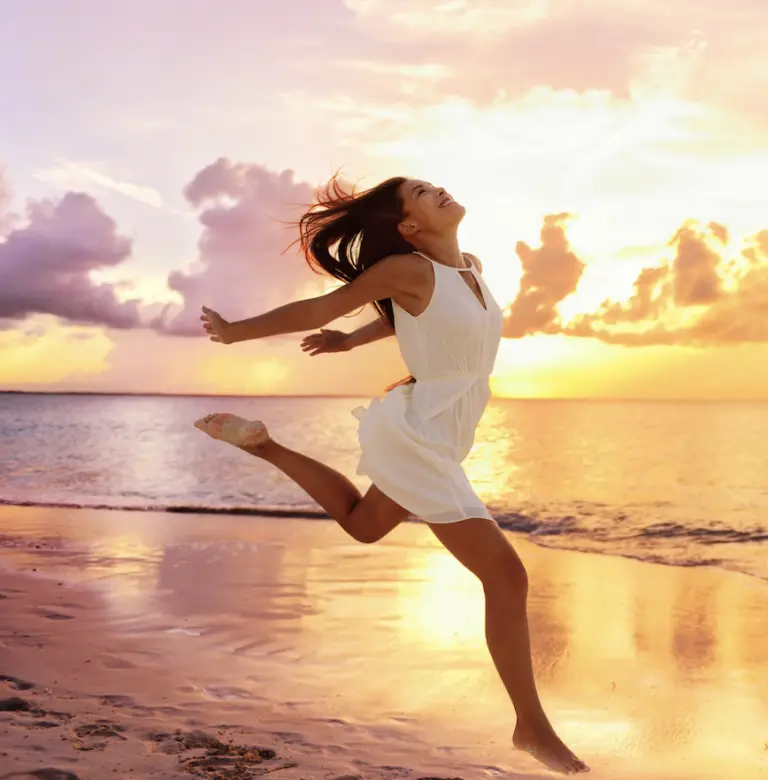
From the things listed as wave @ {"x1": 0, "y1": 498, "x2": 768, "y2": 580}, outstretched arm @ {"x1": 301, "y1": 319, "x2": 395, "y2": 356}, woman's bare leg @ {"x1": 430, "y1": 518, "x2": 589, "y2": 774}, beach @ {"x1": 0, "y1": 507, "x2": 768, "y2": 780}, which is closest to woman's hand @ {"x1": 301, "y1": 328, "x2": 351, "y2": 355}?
outstretched arm @ {"x1": 301, "y1": 319, "x2": 395, "y2": 356}

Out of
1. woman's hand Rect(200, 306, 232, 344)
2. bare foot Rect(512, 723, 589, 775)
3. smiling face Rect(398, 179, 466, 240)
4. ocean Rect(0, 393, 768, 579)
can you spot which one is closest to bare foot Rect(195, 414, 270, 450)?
woman's hand Rect(200, 306, 232, 344)

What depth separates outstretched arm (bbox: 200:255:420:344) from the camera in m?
3.35

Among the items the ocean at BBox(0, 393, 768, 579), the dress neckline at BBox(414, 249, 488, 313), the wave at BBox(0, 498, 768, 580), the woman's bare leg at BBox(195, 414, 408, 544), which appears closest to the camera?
the dress neckline at BBox(414, 249, 488, 313)

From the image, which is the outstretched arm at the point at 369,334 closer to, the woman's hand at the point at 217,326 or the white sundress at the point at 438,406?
the white sundress at the point at 438,406

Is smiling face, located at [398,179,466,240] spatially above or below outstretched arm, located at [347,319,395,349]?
above

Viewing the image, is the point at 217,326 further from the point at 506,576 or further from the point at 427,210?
the point at 506,576

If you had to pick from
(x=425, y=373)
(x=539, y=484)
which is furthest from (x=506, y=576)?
(x=539, y=484)

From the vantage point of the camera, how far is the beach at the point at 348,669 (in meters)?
3.76

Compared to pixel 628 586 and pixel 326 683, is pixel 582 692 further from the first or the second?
pixel 628 586

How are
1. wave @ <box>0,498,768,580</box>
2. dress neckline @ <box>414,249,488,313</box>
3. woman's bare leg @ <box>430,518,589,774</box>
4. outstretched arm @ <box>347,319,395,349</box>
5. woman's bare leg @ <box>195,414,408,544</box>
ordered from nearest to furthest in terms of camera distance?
woman's bare leg @ <box>430,518,589,774</box>, dress neckline @ <box>414,249,488,313</box>, woman's bare leg @ <box>195,414,408,544</box>, outstretched arm @ <box>347,319,395,349</box>, wave @ <box>0,498,768,580</box>


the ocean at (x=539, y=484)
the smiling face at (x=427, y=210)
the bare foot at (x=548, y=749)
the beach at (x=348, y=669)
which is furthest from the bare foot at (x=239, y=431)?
the ocean at (x=539, y=484)

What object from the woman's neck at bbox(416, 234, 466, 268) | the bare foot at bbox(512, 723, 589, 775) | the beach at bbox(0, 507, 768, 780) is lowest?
the beach at bbox(0, 507, 768, 780)

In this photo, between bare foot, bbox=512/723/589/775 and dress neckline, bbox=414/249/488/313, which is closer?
bare foot, bbox=512/723/589/775

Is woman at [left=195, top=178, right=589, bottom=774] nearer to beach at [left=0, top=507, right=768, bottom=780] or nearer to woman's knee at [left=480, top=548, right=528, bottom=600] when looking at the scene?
woman's knee at [left=480, top=548, right=528, bottom=600]
